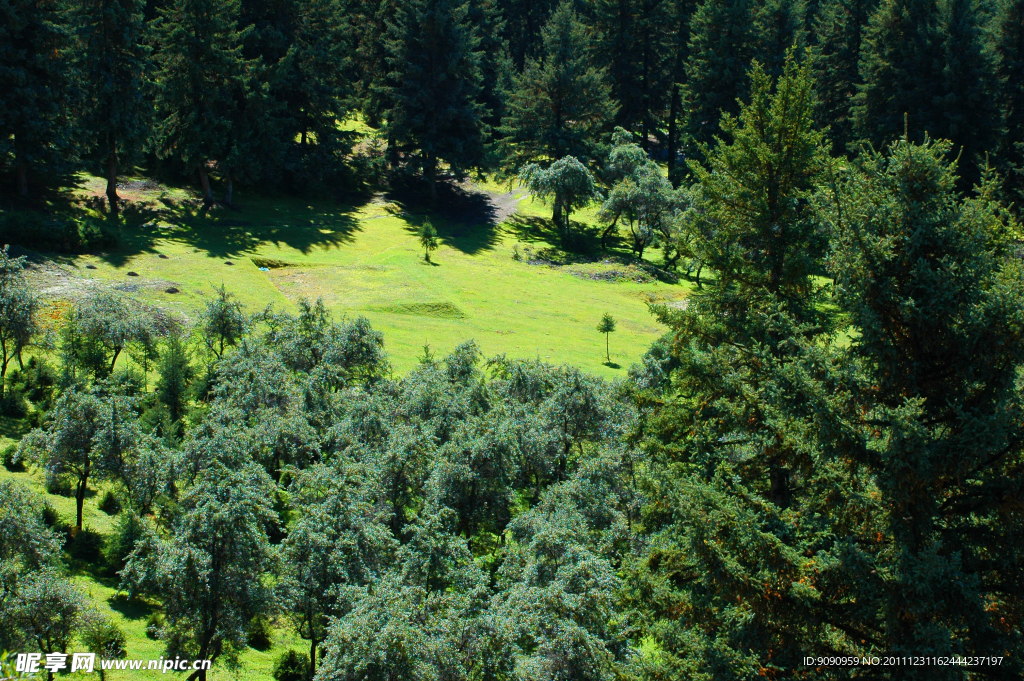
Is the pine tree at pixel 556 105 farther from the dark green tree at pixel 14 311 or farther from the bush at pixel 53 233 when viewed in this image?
the dark green tree at pixel 14 311

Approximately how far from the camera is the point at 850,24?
71.3m

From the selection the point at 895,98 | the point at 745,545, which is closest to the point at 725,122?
the point at 745,545

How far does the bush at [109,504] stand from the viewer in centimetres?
2155

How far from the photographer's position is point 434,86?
60688 mm

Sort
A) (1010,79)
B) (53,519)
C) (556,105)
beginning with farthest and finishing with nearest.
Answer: (556,105) → (1010,79) → (53,519)

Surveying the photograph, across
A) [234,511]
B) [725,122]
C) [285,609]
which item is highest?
[725,122]

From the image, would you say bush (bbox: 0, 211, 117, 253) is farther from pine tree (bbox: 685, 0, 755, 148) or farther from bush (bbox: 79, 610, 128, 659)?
pine tree (bbox: 685, 0, 755, 148)

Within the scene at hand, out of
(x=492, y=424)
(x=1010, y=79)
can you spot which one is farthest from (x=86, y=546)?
(x=1010, y=79)

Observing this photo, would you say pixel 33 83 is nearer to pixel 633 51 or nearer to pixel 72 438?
pixel 72 438

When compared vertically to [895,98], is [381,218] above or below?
below

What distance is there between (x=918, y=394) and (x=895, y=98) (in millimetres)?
56716

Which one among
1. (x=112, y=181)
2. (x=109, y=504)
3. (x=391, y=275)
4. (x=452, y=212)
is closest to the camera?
(x=109, y=504)

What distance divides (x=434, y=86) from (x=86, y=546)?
163 feet

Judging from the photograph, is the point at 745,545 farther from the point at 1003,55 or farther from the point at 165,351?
the point at 1003,55
